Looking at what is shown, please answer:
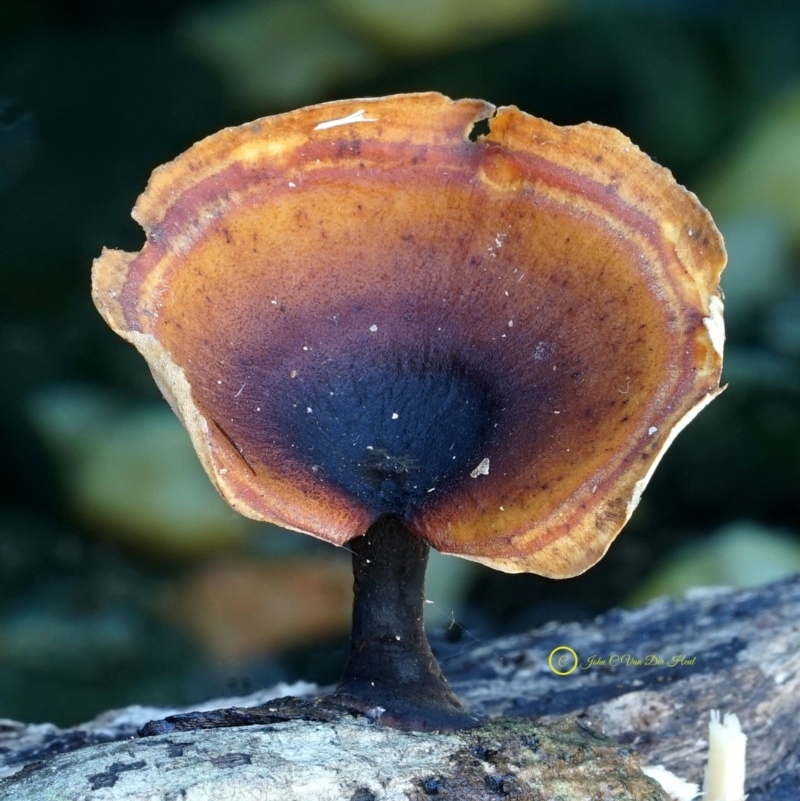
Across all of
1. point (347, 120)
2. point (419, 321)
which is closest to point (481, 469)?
point (419, 321)

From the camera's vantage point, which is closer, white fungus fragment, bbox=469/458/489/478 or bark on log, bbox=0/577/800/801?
bark on log, bbox=0/577/800/801

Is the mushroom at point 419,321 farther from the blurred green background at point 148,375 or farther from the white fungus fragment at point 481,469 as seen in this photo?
the blurred green background at point 148,375

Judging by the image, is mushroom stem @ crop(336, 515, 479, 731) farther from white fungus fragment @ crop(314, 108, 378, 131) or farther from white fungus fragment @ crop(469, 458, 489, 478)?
white fungus fragment @ crop(314, 108, 378, 131)

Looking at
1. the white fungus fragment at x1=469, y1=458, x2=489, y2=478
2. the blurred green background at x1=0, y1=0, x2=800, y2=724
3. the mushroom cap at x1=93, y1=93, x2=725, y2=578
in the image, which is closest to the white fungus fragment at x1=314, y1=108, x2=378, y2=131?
the mushroom cap at x1=93, y1=93, x2=725, y2=578

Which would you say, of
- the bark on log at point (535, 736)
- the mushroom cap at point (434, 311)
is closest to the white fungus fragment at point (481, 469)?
the mushroom cap at point (434, 311)

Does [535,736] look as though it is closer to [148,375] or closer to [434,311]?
[434,311]

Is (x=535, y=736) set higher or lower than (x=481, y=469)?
lower

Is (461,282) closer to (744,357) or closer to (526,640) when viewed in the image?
(526,640)

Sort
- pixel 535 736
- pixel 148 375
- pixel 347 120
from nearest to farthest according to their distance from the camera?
pixel 535 736, pixel 347 120, pixel 148 375
